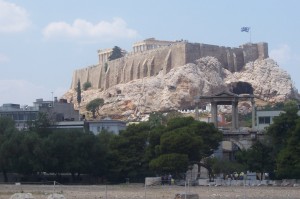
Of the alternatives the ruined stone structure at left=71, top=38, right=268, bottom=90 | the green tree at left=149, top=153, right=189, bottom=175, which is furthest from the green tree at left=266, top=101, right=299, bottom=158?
the ruined stone structure at left=71, top=38, right=268, bottom=90

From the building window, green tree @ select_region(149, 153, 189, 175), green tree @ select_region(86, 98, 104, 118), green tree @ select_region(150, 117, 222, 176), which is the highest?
green tree @ select_region(86, 98, 104, 118)

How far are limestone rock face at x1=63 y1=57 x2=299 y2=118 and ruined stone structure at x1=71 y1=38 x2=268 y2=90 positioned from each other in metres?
1.86

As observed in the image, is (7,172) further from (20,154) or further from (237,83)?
(237,83)

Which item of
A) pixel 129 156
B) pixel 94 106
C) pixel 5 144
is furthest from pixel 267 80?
pixel 5 144

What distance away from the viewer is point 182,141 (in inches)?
2633

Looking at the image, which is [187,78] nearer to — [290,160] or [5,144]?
[5,144]

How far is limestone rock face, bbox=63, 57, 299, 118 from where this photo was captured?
5404 inches

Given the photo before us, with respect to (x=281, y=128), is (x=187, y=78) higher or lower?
higher

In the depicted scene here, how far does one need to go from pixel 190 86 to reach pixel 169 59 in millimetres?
8707

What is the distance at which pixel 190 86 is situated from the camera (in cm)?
13712

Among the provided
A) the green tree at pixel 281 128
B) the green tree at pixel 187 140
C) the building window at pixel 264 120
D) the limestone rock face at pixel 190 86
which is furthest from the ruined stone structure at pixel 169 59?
the green tree at pixel 281 128

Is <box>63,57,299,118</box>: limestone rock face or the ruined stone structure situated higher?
the ruined stone structure

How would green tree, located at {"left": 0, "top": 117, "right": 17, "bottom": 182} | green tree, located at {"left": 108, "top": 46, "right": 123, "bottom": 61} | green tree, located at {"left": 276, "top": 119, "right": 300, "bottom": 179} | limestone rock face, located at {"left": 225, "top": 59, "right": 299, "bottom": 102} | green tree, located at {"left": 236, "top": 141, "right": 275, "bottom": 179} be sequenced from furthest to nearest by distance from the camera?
green tree, located at {"left": 108, "top": 46, "right": 123, "bottom": 61} < limestone rock face, located at {"left": 225, "top": 59, "right": 299, "bottom": 102} < green tree, located at {"left": 0, "top": 117, "right": 17, "bottom": 182} < green tree, located at {"left": 236, "top": 141, "right": 275, "bottom": 179} < green tree, located at {"left": 276, "top": 119, "right": 300, "bottom": 179}

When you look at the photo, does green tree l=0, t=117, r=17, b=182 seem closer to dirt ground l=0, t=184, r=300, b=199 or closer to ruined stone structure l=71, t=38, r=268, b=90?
dirt ground l=0, t=184, r=300, b=199
